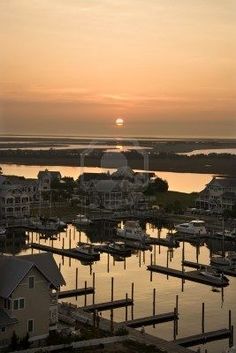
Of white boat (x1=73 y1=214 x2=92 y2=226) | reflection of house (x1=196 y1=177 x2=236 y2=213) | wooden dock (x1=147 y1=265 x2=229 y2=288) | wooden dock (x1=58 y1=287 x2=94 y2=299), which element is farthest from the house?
reflection of house (x1=196 y1=177 x2=236 y2=213)

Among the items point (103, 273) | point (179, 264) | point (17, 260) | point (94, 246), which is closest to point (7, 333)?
point (17, 260)

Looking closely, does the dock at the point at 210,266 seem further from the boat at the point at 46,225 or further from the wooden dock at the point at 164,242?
the boat at the point at 46,225

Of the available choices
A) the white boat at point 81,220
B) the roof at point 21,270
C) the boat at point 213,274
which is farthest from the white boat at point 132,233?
the roof at point 21,270

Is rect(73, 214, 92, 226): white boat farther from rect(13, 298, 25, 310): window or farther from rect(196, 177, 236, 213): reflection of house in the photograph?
rect(13, 298, 25, 310): window

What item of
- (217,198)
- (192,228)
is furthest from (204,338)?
→ (217,198)

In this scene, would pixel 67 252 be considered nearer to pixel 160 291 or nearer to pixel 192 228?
pixel 160 291
